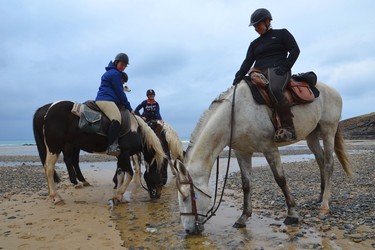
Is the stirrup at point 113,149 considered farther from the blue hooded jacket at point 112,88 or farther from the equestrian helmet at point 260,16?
the equestrian helmet at point 260,16

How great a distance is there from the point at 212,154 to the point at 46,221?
2921 mm

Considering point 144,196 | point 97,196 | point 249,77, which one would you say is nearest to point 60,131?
point 97,196

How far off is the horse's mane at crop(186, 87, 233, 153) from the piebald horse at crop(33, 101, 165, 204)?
2376mm

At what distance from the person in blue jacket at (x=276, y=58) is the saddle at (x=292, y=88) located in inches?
3.6

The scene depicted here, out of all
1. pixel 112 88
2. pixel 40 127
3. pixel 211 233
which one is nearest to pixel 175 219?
pixel 211 233

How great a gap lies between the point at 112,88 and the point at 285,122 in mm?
3791

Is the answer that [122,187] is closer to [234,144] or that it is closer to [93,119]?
[93,119]

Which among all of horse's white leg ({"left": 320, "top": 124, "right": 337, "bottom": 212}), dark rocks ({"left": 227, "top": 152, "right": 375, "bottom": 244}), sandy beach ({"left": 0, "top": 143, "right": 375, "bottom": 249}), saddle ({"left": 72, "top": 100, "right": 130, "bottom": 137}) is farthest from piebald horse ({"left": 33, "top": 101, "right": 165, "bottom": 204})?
horse's white leg ({"left": 320, "top": 124, "right": 337, "bottom": 212})

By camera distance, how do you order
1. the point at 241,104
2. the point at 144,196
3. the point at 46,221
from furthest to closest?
the point at 144,196 < the point at 46,221 < the point at 241,104

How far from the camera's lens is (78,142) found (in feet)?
22.1

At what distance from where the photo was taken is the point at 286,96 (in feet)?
15.9

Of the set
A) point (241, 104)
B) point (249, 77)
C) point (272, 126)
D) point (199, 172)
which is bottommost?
point (199, 172)

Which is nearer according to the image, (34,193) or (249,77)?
(249,77)

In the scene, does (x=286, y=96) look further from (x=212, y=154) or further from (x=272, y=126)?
(x=212, y=154)
